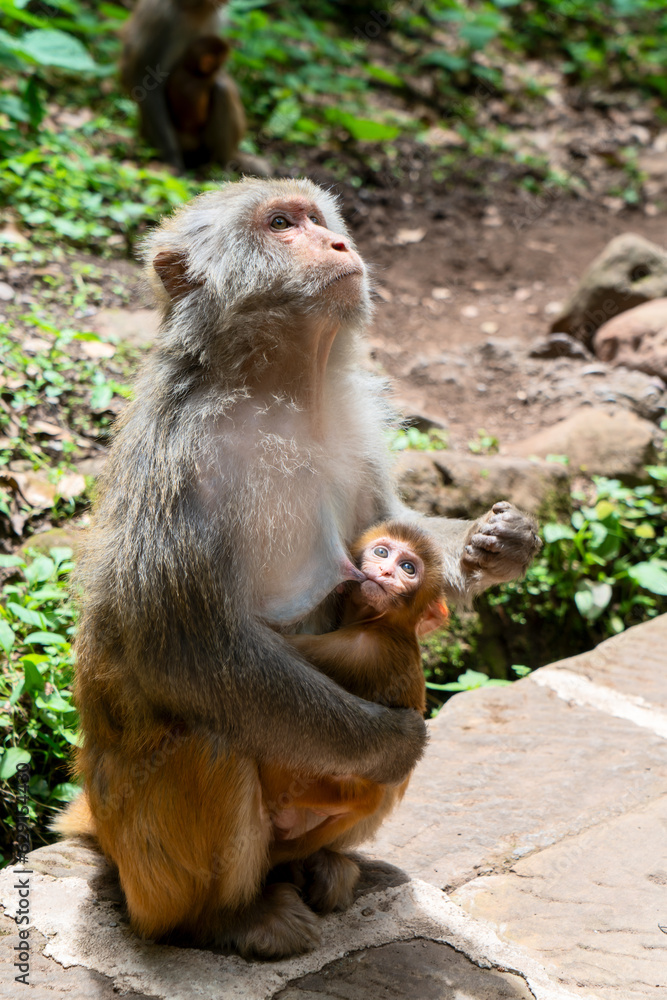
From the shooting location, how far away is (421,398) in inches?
280

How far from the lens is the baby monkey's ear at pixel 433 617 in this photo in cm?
319

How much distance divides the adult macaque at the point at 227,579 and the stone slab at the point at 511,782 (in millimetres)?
569

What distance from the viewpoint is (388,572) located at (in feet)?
9.66

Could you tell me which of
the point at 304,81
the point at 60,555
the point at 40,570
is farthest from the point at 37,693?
the point at 304,81

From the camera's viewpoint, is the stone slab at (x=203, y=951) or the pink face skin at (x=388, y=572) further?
the pink face skin at (x=388, y=572)

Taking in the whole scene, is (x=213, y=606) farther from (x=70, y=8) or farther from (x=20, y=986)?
(x=70, y=8)

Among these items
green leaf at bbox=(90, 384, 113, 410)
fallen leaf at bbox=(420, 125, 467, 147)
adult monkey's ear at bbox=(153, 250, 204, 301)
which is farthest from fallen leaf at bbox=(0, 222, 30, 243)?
fallen leaf at bbox=(420, 125, 467, 147)

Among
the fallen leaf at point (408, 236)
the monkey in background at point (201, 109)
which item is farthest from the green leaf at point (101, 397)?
the fallen leaf at point (408, 236)

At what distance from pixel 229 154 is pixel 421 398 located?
3877 mm

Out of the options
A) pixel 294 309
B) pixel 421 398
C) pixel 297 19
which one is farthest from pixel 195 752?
pixel 297 19

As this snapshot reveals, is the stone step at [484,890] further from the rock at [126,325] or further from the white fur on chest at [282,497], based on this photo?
the rock at [126,325]

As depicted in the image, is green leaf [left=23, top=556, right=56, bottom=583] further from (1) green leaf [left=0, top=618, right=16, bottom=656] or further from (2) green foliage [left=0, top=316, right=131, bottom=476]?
(2) green foliage [left=0, top=316, right=131, bottom=476]

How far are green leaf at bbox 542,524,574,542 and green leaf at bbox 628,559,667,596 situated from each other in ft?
1.30

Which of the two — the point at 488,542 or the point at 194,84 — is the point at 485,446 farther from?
the point at 194,84
